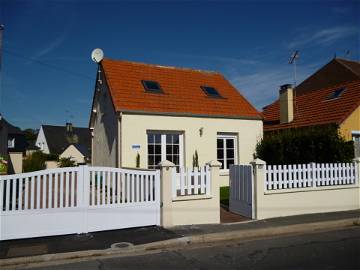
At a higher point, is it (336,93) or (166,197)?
(336,93)

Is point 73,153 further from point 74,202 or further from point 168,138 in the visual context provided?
point 74,202

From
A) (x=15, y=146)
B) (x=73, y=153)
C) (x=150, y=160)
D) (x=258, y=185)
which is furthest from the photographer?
(x=73, y=153)

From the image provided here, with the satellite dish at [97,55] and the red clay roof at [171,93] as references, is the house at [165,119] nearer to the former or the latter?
the red clay roof at [171,93]

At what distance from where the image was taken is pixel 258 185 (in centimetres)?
883

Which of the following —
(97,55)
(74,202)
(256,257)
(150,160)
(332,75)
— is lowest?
(256,257)

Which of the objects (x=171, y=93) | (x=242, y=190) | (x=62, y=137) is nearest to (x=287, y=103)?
(x=171, y=93)

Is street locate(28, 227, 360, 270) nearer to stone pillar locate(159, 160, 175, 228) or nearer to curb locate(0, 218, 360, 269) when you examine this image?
curb locate(0, 218, 360, 269)

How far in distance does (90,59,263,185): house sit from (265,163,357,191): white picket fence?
5.05 m

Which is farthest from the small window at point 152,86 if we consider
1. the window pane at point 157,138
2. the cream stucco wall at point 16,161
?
the cream stucco wall at point 16,161

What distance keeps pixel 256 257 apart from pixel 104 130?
1076 centimetres

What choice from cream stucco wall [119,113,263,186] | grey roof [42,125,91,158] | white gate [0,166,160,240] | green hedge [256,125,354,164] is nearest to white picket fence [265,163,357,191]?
green hedge [256,125,354,164]

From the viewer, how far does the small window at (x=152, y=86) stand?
14.6 m

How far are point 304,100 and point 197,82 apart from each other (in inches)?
251

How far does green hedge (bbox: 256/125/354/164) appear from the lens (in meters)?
10.9
